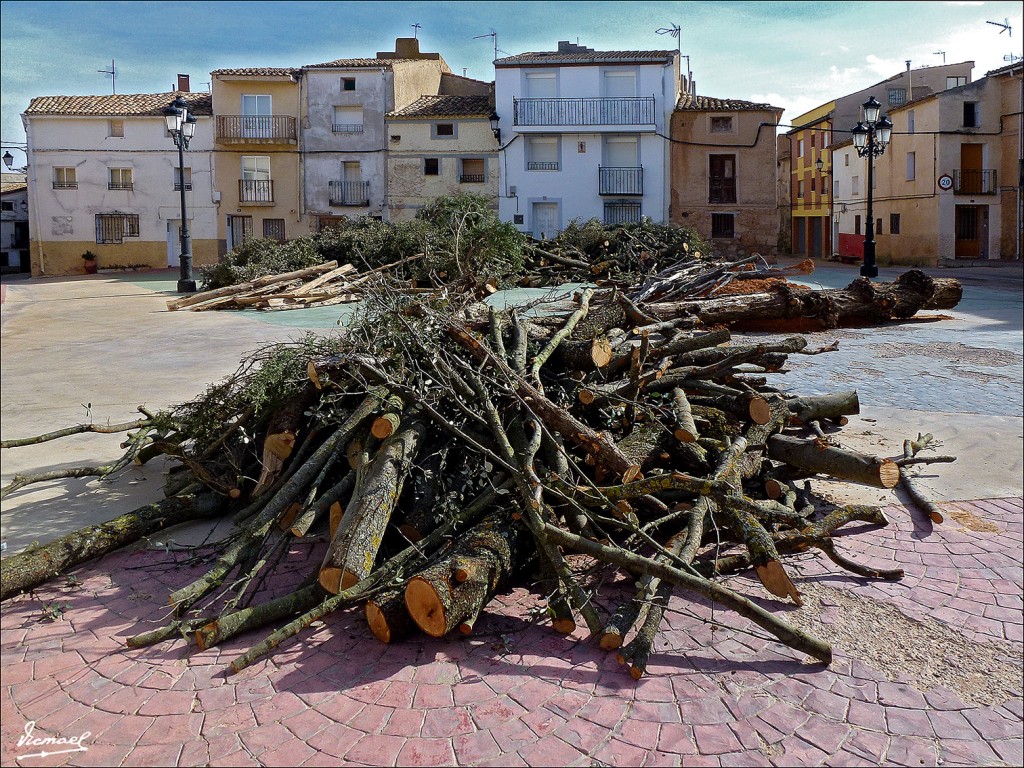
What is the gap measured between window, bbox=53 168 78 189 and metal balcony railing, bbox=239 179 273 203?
19.3ft

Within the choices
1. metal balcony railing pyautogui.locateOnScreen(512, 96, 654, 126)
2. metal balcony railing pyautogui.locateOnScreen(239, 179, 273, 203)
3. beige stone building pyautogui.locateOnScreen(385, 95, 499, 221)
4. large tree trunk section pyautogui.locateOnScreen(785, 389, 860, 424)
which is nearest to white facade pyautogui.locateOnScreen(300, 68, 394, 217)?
beige stone building pyautogui.locateOnScreen(385, 95, 499, 221)

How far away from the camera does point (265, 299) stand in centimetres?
1734

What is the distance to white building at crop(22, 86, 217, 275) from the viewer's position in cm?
3167

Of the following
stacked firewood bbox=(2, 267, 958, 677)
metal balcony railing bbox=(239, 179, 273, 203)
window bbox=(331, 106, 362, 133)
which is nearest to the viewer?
stacked firewood bbox=(2, 267, 958, 677)

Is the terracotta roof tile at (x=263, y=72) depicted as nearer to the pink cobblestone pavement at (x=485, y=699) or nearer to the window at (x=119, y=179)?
the window at (x=119, y=179)

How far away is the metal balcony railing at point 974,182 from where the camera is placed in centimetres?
3400

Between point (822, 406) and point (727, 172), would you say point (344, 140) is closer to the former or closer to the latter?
point (727, 172)

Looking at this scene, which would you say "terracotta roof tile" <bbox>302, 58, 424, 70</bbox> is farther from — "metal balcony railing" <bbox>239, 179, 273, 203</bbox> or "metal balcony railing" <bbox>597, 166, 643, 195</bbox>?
"metal balcony railing" <bbox>597, 166, 643, 195</bbox>

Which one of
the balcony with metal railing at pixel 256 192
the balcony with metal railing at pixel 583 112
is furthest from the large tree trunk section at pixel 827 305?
the balcony with metal railing at pixel 256 192

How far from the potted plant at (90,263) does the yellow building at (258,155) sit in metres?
4.73

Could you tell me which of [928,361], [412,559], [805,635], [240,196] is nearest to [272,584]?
[412,559]

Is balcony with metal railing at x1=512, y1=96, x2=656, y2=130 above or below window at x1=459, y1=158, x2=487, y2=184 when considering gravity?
above

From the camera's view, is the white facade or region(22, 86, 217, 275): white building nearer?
region(22, 86, 217, 275): white building

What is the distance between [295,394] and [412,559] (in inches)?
58.8
